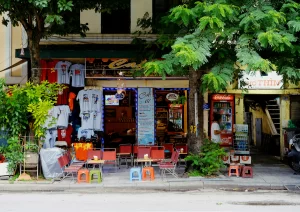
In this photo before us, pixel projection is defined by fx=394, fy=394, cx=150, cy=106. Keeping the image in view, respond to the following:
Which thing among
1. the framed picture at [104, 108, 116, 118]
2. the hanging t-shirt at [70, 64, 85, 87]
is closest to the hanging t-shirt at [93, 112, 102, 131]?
the framed picture at [104, 108, 116, 118]

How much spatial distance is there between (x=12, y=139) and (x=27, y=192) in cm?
195

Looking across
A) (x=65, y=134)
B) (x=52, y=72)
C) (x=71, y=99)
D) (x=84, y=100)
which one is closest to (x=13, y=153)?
(x=65, y=134)

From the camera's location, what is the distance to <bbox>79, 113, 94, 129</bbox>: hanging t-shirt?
1703 centimetres

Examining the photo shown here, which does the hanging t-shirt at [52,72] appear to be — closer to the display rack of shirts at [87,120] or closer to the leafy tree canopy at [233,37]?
the display rack of shirts at [87,120]

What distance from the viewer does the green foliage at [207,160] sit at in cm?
1318

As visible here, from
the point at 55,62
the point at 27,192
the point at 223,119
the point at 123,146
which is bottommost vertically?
the point at 27,192

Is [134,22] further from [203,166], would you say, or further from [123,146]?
[203,166]

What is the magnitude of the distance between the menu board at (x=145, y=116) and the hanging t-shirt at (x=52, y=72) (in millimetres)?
3715

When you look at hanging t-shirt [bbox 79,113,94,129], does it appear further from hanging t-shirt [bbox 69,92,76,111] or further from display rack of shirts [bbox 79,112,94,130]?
hanging t-shirt [bbox 69,92,76,111]

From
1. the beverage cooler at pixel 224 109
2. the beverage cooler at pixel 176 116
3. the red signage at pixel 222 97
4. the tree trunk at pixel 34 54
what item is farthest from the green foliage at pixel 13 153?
the red signage at pixel 222 97
